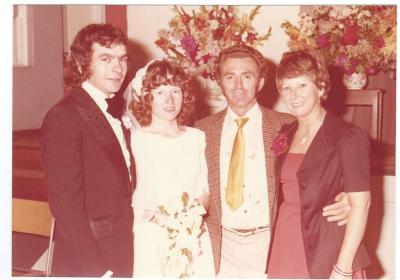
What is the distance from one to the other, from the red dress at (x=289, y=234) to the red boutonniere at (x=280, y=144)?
0.05 ft

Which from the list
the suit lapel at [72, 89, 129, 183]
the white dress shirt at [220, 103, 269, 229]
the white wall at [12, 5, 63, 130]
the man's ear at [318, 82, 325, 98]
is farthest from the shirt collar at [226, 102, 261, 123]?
the white wall at [12, 5, 63, 130]

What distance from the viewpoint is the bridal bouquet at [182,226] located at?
913 mm

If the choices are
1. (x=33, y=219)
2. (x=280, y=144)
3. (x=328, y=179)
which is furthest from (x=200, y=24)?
(x=33, y=219)

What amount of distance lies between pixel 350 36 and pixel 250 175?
403 mm

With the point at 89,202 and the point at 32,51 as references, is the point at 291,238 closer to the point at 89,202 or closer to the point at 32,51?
the point at 89,202

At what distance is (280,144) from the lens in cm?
91

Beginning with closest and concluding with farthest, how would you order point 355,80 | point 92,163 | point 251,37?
point 92,163, point 251,37, point 355,80

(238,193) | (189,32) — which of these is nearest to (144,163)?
(238,193)

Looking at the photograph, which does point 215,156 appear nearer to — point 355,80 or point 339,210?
point 339,210

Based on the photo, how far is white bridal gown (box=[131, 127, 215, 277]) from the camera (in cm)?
91

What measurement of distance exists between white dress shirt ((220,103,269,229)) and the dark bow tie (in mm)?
198

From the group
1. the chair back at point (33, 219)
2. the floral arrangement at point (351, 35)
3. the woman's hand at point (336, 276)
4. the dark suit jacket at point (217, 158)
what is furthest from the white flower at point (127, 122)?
the woman's hand at point (336, 276)

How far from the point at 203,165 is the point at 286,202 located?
0.55ft

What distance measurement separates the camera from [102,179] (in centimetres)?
88
